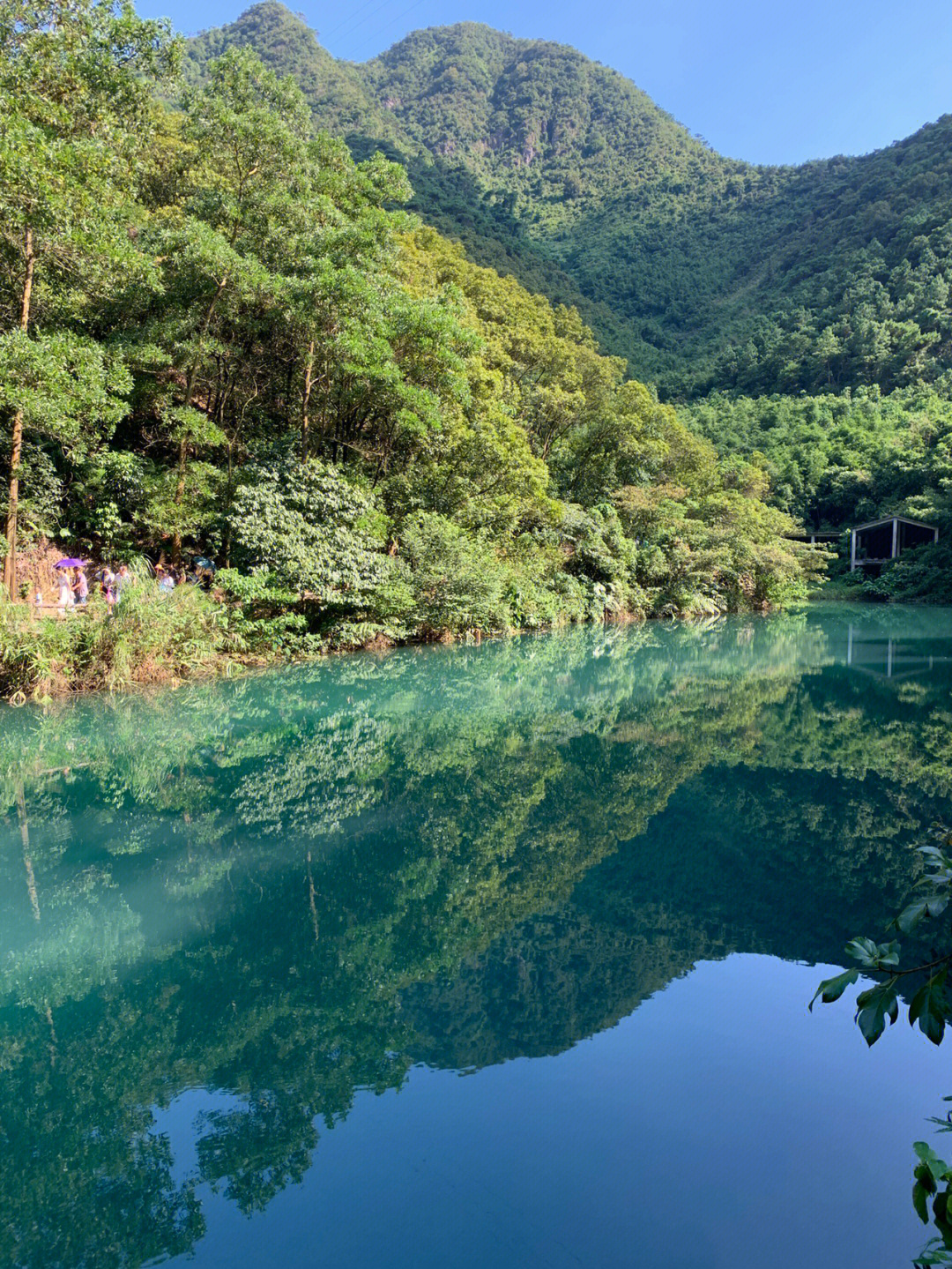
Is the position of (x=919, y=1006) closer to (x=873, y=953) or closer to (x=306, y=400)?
(x=873, y=953)

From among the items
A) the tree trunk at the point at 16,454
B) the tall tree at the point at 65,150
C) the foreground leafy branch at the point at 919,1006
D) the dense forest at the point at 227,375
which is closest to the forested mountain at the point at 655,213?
the dense forest at the point at 227,375

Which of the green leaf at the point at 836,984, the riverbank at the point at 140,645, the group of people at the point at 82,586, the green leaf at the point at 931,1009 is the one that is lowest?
the riverbank at the point at 140,645

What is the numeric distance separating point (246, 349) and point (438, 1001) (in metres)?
15.0

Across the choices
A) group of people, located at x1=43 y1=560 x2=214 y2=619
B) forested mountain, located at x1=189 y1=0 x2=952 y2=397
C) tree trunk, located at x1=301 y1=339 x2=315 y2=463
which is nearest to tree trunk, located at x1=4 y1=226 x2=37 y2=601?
group of people, located at x1=43 y1=560 x2=214 y2=619

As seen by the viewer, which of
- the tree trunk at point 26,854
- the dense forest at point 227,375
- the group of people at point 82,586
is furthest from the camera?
the group of people at point 82,586

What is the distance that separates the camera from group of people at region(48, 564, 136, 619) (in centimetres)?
1205

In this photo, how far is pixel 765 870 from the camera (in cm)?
516

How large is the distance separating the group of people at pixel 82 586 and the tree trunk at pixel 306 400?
387 cm

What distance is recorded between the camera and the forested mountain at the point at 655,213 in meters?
50.0

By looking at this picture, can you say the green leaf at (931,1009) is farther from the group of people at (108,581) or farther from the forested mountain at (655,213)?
the forested mountain at (655,213)

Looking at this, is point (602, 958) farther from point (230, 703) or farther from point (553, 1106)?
point (230, 703)

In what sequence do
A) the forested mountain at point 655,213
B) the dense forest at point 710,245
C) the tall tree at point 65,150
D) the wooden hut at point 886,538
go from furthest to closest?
1. the forested mountain at point 655,213
2. the dense forest at point 710,245
3. the wooden hut at point 886,538
4. the tall tree at point 65,150

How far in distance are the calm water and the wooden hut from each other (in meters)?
28.1

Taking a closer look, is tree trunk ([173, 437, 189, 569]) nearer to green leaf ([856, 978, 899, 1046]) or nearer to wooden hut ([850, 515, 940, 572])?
green leaf ([856, 978, 899, 1046])
